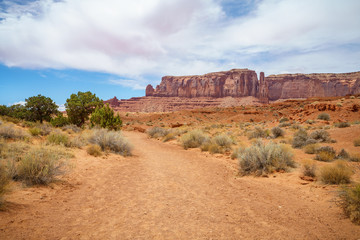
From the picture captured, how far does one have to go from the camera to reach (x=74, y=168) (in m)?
7.38

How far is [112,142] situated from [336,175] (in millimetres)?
10597

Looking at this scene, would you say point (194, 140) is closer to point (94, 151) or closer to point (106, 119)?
point (94, 151)

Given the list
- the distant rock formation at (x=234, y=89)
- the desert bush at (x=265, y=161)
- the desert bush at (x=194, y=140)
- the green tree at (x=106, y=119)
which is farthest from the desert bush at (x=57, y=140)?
the distant rock formation at (x=234, y=89)

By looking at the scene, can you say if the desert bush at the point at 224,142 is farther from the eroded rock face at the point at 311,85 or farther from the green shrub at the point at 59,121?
the eroded rock face at the point at 311,85

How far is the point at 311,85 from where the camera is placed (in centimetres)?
12350

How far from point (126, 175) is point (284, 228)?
18.6ft

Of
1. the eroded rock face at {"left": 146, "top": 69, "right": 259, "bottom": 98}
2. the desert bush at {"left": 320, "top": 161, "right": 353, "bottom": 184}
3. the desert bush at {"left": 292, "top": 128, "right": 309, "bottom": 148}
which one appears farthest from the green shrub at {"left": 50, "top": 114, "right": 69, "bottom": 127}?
the eroded rock face at {"left": 146, "top": 69, "right": 259, "bottom": 98}

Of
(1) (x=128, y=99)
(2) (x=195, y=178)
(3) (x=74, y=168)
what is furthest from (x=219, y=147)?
(1) (x=128, y=99)

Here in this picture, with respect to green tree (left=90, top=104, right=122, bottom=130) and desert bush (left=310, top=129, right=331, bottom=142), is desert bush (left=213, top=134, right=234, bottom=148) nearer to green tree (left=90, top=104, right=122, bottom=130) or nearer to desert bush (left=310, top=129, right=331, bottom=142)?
desert bush (left=310, top=129, right=331, bottom=142)

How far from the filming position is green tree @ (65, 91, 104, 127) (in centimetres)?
2308

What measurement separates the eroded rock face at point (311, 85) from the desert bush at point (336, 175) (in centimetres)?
13698

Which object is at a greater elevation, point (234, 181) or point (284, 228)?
point (284, 228)

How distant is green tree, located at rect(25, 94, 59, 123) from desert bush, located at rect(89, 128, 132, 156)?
49.4 ft

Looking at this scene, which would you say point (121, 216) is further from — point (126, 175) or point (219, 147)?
point (219, 147)
